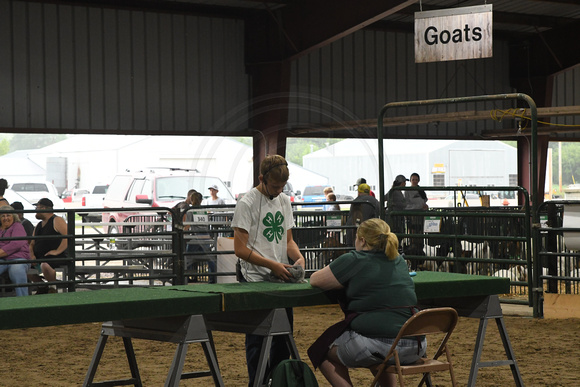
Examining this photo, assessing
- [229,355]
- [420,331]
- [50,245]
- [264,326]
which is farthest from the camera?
[50,245]

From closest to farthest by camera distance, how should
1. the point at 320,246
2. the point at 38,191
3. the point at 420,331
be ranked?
the point at 420,331
the point at 320,246
the point at 38,191

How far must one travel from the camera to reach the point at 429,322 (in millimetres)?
4090

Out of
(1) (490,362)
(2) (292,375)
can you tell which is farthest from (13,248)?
(1) (490,362)

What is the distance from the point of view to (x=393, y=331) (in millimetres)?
4117

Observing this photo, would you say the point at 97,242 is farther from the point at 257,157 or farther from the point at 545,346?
the point at 545,346

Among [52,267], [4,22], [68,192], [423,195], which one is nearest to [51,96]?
[4,22]

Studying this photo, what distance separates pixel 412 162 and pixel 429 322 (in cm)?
1846

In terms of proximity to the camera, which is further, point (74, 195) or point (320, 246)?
point (74, 195)

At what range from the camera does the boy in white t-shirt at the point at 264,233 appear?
4594mm

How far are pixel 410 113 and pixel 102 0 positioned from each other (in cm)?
750

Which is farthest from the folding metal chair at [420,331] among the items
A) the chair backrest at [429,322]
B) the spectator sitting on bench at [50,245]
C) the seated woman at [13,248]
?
the seated woman at [13,248]

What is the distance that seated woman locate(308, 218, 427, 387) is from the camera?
13.6ft

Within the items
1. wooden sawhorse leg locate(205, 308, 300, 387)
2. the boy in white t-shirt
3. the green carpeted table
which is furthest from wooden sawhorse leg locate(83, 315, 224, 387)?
the boy in white t-shirt

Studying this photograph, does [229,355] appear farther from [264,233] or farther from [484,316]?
[484,316]
